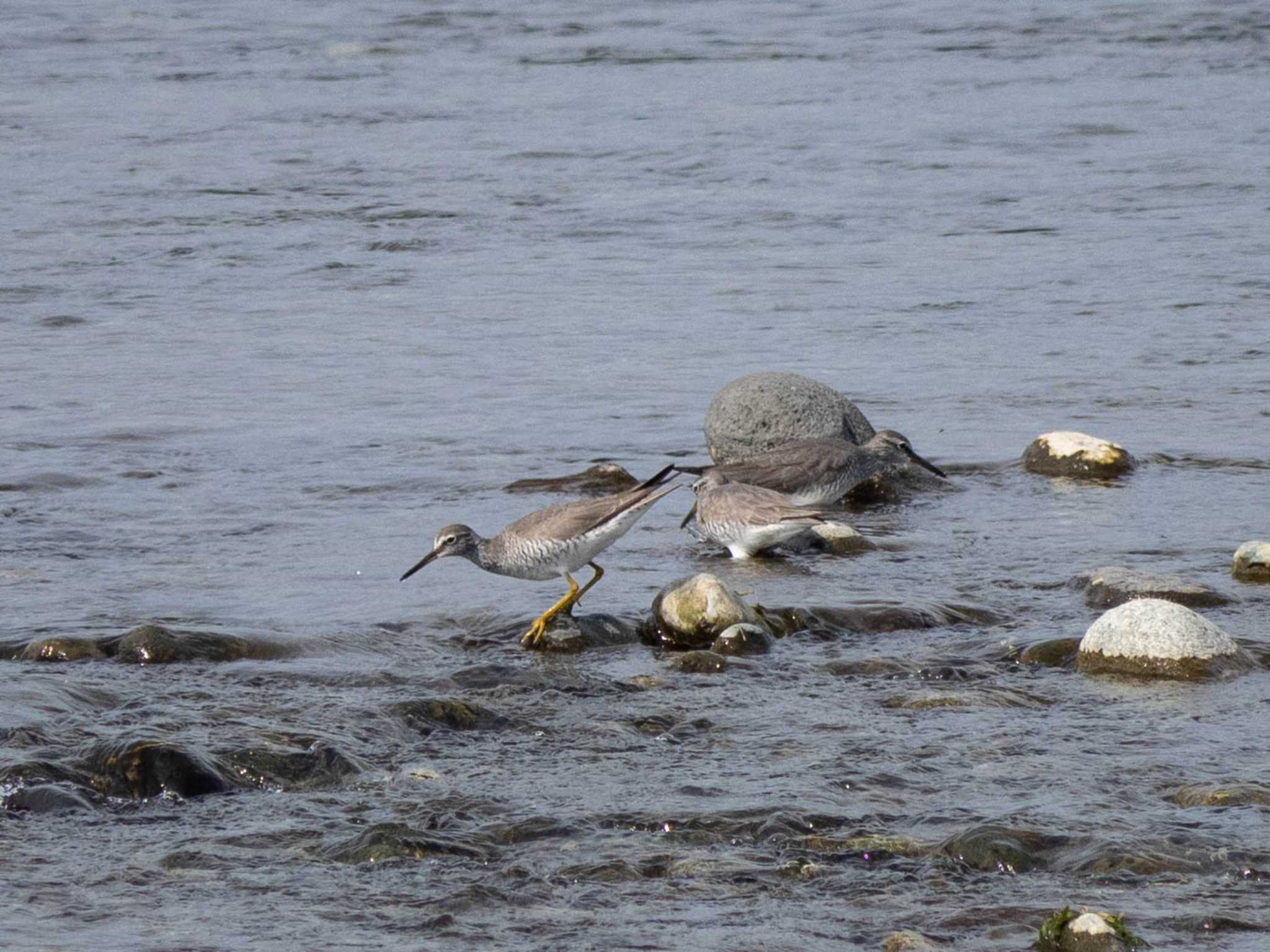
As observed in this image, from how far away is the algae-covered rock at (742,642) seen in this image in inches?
289

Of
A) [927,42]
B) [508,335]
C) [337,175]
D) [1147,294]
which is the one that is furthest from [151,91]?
[1147,294]

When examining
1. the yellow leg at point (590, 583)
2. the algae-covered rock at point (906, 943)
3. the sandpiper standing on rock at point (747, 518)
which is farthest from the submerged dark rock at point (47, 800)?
the sandpiper standing on rock at point (747, 518)

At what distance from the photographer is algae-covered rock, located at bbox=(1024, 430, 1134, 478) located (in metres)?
10.1

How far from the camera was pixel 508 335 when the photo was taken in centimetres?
1356

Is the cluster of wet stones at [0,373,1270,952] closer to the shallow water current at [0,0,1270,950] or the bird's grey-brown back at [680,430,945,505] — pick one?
the shallow water current at [0,0,1270,950]

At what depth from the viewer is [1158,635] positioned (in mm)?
6895

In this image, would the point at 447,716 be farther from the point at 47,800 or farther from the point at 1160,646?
the point at 1160,646

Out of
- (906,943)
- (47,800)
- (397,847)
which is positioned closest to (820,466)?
(397,847)

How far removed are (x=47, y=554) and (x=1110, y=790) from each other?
5061 mm

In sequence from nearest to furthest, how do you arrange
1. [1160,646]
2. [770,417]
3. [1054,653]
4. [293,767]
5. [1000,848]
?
[1000,848] < [293,767] < [1160,646] < [1054,653] < [770,417]

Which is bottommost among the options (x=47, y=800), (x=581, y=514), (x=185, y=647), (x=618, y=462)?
(x=618, y=462)

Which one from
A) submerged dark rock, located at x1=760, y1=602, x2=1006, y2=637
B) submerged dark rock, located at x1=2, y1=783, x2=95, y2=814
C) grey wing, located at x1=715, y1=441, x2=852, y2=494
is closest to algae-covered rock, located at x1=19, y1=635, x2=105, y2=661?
submerged dark rock, located at x1=2, y1=783, x2=95, y2=814

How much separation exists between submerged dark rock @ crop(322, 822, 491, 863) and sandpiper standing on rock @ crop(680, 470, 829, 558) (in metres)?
3.54

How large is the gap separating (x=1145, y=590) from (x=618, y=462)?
3437 millimetres
